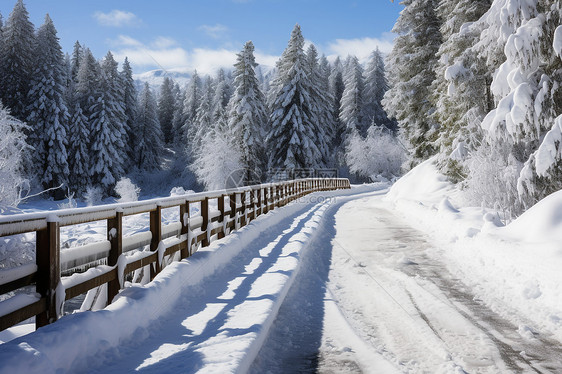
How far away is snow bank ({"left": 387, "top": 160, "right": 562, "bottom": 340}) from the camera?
4805 millimetres

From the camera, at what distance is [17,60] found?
4000 cm

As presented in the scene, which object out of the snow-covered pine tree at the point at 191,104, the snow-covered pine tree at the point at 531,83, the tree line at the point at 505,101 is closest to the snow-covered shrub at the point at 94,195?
the snow-covered pine tree at the point at 191,104

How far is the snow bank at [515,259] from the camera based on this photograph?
189 inches

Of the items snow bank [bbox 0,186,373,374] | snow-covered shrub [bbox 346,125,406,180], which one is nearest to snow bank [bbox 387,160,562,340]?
snow bank [bbox 0,186,373,374]

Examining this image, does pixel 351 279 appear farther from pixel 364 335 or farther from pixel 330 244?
pixel 330 244

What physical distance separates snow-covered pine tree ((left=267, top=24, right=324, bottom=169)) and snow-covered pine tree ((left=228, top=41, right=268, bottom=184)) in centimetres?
192

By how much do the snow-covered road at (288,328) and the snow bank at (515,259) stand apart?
0.32 metres

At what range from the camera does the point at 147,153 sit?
207ft

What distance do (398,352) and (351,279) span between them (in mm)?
2811

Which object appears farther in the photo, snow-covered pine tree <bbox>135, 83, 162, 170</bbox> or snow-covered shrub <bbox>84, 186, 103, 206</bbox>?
snow-covered pine tree <bbox>135, 83, 162, 170</bbox>

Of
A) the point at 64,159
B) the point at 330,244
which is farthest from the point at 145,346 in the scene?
the point at 64,159

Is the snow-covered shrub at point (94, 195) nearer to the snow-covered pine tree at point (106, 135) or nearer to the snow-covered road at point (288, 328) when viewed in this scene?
the snow-covered pine tree at point (106, 135)

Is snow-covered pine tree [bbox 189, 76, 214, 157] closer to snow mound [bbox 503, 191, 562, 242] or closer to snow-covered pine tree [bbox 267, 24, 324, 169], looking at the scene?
snow-covered pine tree [bbox 267, 24, 324, 169]

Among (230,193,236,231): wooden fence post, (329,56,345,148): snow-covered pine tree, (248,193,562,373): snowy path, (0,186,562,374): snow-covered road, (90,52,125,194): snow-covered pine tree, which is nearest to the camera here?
(0,186,562,374): snow-covered road
